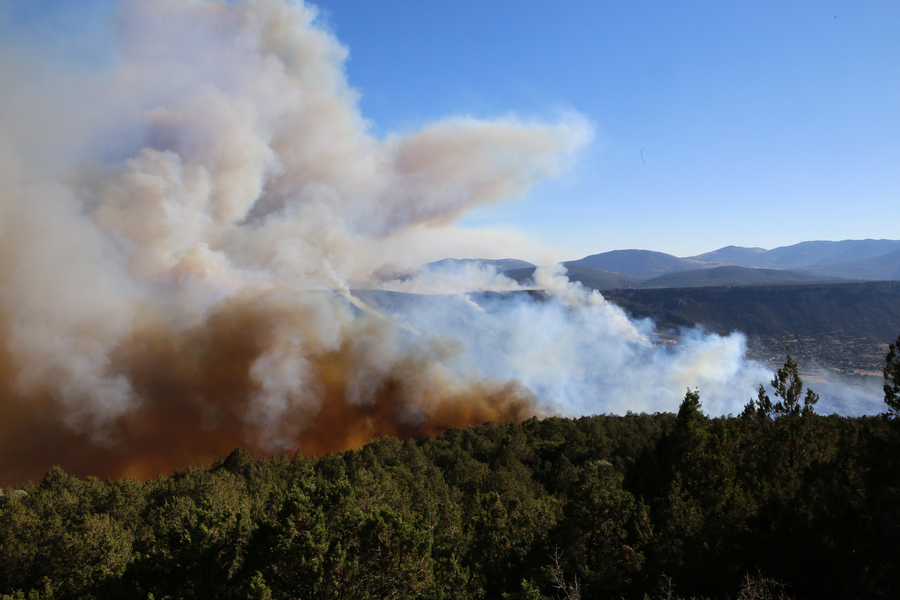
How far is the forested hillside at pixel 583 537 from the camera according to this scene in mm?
15711

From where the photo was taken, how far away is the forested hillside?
51.5 feet

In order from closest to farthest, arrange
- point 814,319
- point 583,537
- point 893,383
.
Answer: point 893,383 < point 583,537 < point 814,319

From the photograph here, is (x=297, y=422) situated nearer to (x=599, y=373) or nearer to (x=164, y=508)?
(x=164, y=508)

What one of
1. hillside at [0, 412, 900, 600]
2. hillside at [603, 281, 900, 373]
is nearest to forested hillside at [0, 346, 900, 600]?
hillside at [0, 412, 900, 600]

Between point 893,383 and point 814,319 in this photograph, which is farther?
point 814,319

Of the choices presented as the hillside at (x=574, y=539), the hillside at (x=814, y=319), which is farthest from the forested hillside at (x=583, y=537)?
the hillside at (x=814, y=319)

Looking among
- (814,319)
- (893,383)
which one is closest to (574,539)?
(893,383)

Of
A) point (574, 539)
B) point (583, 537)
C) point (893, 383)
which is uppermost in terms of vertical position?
point (893, 383)

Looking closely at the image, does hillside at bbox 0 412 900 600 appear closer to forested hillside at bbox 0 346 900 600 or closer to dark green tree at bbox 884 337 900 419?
forested hillside at bbox 0 346 900 600

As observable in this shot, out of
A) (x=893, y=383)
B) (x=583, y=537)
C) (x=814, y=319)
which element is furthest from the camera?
(x=814, y=319)

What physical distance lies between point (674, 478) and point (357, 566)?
1732cm

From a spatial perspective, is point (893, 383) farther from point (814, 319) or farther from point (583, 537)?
point (814, 319)

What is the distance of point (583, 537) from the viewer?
19.6 m

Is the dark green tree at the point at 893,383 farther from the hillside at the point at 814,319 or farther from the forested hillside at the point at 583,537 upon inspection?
the hillside at the point at 814,319
